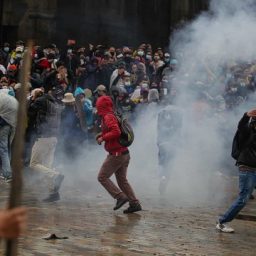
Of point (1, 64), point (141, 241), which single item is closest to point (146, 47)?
point (1, 64)

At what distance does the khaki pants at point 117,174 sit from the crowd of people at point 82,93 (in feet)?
0.05

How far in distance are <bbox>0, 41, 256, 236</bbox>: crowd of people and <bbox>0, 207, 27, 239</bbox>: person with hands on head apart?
22.7 feet

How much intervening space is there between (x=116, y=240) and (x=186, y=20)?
2257 cm

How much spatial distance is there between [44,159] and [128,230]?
3044 millimetres

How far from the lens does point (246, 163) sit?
350 inches

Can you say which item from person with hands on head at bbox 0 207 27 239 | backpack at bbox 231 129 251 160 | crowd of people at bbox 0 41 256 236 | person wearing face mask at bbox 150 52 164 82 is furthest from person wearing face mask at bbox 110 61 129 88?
person with hands on head at bbox 0 207 27 239

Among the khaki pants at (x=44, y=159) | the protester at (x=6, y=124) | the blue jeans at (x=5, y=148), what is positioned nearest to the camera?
the khaki pants at (x=44, y=159)

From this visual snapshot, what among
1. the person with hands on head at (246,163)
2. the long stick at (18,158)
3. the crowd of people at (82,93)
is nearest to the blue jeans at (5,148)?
the crowd of people at (82,93)

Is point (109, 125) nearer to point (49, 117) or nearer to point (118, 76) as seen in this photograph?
Result: point (49, 117)

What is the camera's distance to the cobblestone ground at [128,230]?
7.79m

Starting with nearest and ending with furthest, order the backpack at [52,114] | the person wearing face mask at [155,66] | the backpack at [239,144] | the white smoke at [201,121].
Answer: the backpack at [239,144] → the backpack at [52,114] → the white smoke at [201,121] → the person wearing face mask at [155,66]

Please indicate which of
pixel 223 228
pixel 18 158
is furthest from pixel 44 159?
pixel 18 158

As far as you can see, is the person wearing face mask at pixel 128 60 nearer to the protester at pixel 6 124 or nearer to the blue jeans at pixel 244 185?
the protester at pixel 6 124

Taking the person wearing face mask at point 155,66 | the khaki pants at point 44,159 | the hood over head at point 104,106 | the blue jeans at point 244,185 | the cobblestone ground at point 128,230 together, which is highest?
the person wearing face mask at point 155,66
